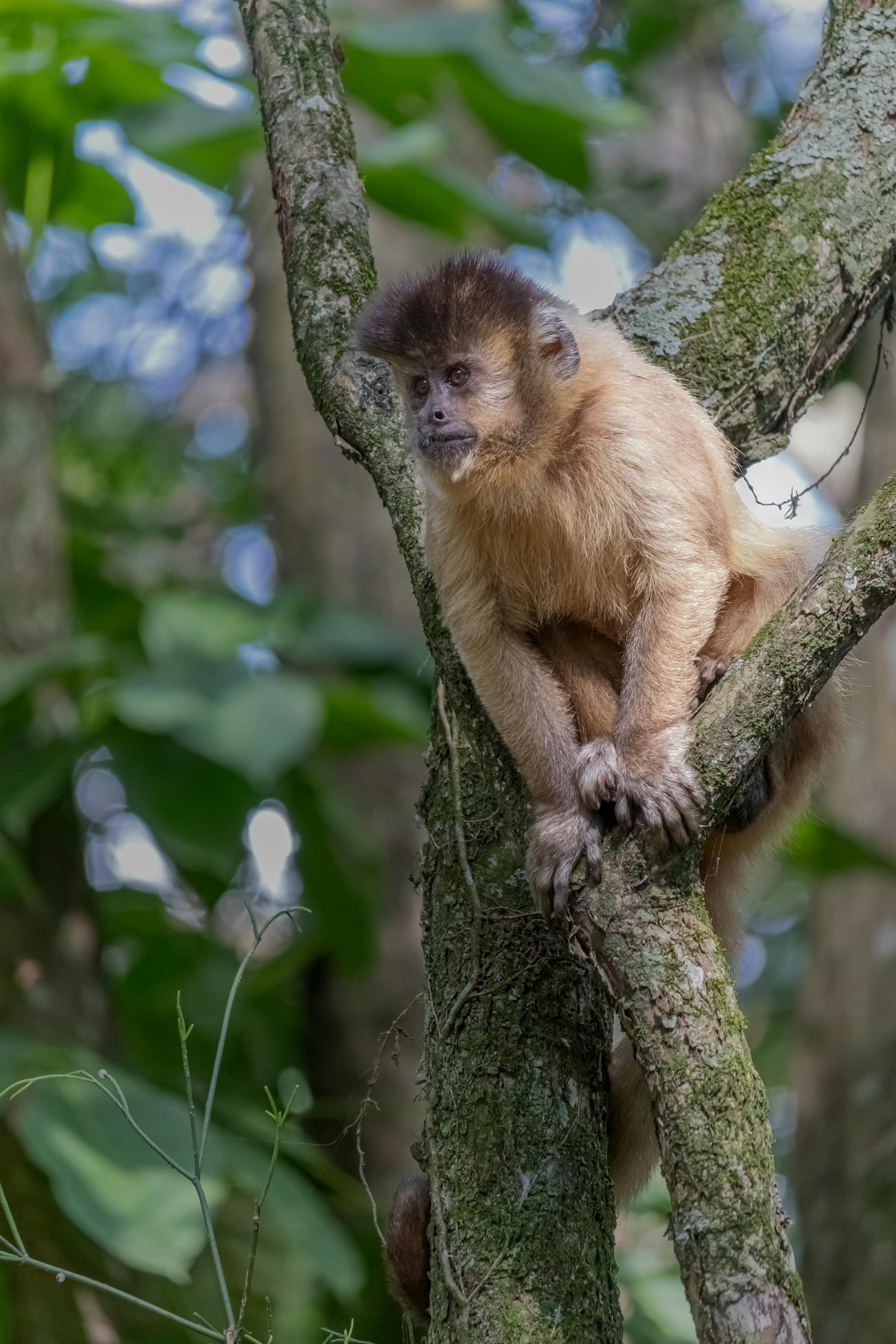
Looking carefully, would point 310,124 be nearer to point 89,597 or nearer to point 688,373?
point 688,373

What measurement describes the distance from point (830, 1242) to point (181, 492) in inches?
338

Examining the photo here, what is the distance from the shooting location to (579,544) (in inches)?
137

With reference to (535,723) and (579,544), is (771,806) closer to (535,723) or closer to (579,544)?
(535,723)

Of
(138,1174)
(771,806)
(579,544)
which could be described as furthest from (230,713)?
(771,806)

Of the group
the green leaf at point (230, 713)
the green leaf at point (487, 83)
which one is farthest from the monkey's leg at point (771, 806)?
the green leaf at point (487, 83)

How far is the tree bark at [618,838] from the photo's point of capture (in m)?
2.29

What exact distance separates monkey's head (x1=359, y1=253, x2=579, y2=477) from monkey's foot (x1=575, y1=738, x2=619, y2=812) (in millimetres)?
843

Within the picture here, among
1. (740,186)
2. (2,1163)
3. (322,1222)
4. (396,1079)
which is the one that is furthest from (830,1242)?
(740,186)

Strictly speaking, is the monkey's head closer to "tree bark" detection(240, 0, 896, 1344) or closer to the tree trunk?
"tree bark" detection(240, 0, 896, 1344)

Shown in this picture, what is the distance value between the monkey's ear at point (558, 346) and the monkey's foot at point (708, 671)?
840mm

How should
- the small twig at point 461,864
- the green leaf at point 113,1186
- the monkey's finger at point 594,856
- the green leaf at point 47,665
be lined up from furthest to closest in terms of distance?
the green leaf at point 47,665 < the green leaf at point 113,1186 < the small twig at point 461,864 < the monkey's finger at point 594,856

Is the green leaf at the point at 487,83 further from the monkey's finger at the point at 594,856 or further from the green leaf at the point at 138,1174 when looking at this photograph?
the monkey's finger at the point at 594,856

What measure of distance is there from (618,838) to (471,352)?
1.55 m

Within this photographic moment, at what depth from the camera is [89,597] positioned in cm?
736
